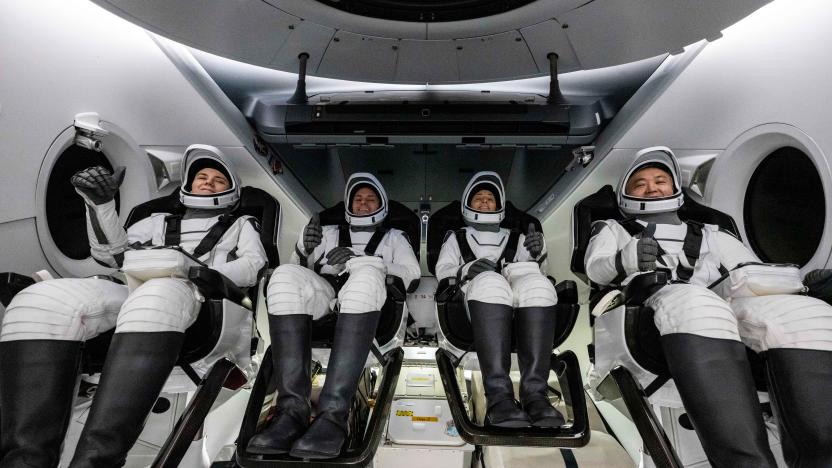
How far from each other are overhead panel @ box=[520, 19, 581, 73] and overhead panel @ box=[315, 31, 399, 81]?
2.23 ft

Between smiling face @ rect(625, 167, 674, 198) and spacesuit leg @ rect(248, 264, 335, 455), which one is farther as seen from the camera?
smiling face @ rect(625, 167, 674, 198)

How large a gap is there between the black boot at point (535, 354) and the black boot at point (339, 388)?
1.92ft

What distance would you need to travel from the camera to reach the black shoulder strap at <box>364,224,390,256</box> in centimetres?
249

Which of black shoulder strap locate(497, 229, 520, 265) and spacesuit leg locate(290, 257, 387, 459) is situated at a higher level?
black shoulder strap locate(497, 229, 520, 265)

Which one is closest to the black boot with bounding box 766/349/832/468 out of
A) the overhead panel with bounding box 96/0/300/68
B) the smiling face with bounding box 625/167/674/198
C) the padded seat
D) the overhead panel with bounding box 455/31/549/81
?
the padded seat

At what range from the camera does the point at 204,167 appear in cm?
251

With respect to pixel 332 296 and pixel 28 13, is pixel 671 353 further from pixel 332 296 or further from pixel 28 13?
pixel 28 13

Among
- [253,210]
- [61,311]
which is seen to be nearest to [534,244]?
[253,210]

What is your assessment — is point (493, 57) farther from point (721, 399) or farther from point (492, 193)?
point (721, 399)

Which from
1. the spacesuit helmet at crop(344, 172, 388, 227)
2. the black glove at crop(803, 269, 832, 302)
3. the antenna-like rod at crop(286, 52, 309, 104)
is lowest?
the black glove at crop(803, 269, 832, 302)

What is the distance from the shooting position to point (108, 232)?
2.02 metres

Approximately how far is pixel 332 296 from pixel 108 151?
1651mm

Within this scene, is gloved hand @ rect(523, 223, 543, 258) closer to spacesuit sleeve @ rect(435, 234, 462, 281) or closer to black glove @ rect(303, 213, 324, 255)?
spacesuit sleeve @ rect(435, 234, 462, 281)

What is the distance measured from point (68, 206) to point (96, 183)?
64cm
